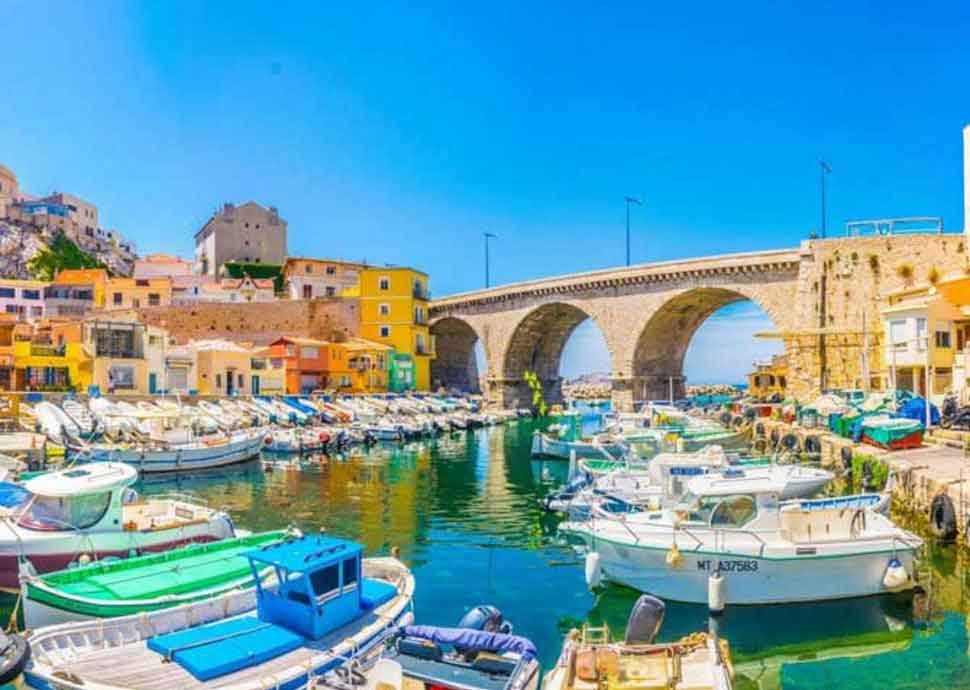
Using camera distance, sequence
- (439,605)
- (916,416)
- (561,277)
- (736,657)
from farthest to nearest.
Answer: (561,277) → (916,416) → (439,605) → (736,657)

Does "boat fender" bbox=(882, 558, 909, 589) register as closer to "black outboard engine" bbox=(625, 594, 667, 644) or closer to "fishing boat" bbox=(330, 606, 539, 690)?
"black outboard engine" bbox=(625, 594, 667, 644)

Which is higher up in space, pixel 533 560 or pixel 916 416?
pixel 916 416

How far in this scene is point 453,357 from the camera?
73.5 meters

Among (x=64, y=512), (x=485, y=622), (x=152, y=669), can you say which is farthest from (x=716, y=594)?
(x=64, y=512)

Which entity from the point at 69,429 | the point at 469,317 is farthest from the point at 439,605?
the point at 469,317

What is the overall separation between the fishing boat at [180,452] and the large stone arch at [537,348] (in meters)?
30.9

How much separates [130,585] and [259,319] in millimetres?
52665

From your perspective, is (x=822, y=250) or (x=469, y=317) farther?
(x=469, y=317)

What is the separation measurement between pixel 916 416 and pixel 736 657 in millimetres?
18550

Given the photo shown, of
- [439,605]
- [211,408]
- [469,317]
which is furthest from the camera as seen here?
[469,317]

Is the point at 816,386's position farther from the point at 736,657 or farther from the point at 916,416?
the point at 736,657

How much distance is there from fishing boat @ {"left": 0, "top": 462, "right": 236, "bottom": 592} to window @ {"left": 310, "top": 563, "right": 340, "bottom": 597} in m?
5.73

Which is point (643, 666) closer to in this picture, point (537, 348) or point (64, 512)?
point (64, 512)

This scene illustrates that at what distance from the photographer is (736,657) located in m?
10.3
